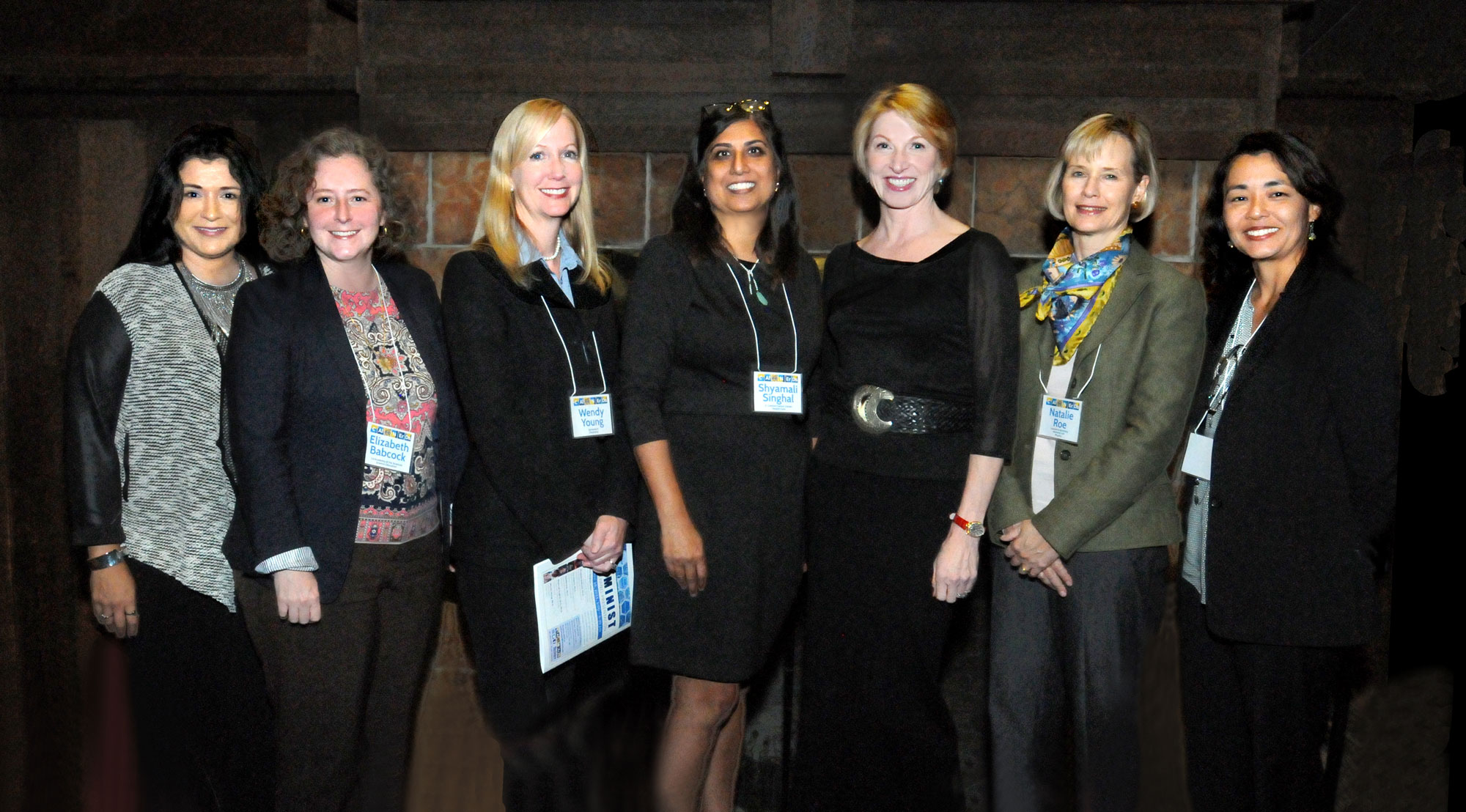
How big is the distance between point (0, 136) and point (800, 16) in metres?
2.66

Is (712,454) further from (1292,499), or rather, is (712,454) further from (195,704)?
(195,704)

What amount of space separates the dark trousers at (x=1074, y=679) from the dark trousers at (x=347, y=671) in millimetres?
1285

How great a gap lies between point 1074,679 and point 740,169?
51.8 inches

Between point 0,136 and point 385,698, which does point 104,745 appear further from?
point 0,136

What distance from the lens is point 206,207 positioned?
2.25 m

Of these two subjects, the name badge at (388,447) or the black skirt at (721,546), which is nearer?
the name badge at (388,447)

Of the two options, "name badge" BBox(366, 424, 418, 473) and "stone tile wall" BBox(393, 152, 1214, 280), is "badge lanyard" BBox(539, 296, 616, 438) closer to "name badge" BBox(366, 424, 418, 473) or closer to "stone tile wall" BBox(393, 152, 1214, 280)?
"name badge" BBox(366, 424, 418, 473)

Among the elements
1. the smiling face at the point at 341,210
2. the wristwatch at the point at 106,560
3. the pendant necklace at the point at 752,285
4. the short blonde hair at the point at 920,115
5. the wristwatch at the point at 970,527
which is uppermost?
the short blonde hair at the point at 920,115

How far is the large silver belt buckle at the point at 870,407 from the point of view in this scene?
2162 mm

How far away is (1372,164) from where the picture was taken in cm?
318

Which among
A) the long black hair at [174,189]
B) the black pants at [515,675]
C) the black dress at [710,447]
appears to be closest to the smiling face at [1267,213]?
the black dress at [710,447]

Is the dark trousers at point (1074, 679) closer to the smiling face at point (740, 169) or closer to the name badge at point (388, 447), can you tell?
the smiling face at point (740, 169)

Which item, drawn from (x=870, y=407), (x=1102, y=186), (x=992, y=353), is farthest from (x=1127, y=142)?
(x=870, y=407)

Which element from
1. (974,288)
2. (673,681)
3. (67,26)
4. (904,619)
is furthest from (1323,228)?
(67,26)
